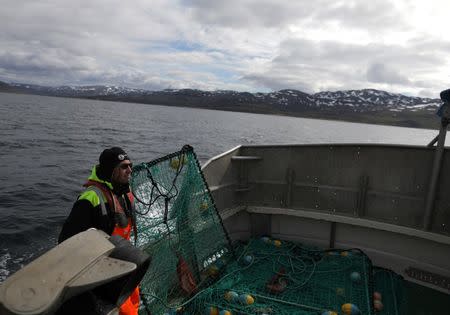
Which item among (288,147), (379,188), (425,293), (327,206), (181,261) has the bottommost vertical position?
(425,293)

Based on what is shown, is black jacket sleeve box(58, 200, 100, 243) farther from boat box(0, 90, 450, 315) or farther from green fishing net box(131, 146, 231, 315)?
boat box(0, 90, 450, 315)

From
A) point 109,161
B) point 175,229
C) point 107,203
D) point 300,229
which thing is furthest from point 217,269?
point 109,161

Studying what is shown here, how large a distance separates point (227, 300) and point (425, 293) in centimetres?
294

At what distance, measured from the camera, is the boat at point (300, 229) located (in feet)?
15.1

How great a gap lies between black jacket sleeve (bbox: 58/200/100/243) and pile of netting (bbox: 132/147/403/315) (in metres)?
1.29

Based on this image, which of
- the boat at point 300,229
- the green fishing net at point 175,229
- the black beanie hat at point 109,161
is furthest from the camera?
the boat at point 300,229

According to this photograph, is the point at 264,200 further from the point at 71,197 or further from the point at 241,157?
the point at 71,197

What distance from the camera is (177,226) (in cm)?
486

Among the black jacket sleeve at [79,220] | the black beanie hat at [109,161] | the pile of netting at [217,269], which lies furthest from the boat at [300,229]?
the black jacket sleeve at [79,220]

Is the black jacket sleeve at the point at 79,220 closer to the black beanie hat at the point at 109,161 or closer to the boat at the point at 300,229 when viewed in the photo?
the black beanie hat at the point at 109,161

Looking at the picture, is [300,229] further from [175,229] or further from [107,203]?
[107,203]

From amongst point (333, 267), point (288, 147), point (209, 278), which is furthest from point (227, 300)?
point (288, 147)

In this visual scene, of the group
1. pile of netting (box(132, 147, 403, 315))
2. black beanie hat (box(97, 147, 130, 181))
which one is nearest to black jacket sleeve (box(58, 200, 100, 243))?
black beanie hat (box(97, 147, 130, 181))

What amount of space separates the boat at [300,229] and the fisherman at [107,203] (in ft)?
3.71
